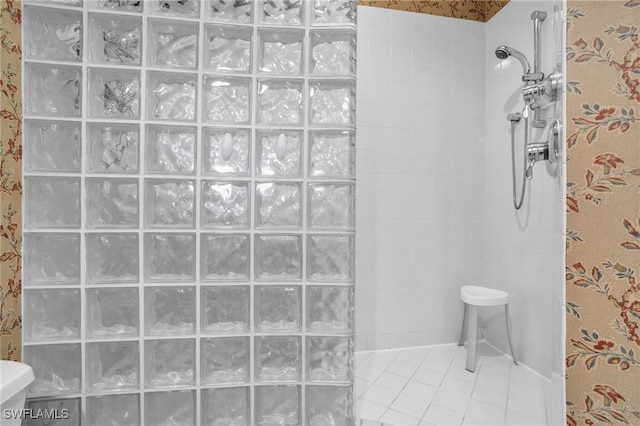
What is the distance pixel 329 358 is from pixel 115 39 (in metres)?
1.41

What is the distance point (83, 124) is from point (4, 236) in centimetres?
46

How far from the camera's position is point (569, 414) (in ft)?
3.00

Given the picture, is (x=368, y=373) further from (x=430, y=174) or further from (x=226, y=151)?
(x=226, y=151)

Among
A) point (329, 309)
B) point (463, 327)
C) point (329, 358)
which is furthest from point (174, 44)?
point (463, 327)

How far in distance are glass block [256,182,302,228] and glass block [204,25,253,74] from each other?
0.45 meters

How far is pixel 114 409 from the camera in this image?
1202 mm

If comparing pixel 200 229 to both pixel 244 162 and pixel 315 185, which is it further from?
pixel 315 185

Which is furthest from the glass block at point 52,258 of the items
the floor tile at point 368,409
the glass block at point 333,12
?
the floor tile at point 368,409

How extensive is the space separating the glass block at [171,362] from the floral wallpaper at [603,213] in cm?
121

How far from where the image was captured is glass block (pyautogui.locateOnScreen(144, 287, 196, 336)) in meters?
1.23

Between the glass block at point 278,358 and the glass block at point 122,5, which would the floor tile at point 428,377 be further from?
the glass block at point 122,5

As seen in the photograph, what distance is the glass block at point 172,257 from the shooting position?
4.02 feet

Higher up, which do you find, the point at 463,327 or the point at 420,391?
the point at 463,327

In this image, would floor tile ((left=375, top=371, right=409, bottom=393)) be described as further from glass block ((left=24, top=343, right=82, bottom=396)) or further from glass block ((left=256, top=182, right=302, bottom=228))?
glass block ((left=24, top=343, right=82, bottom=396))
